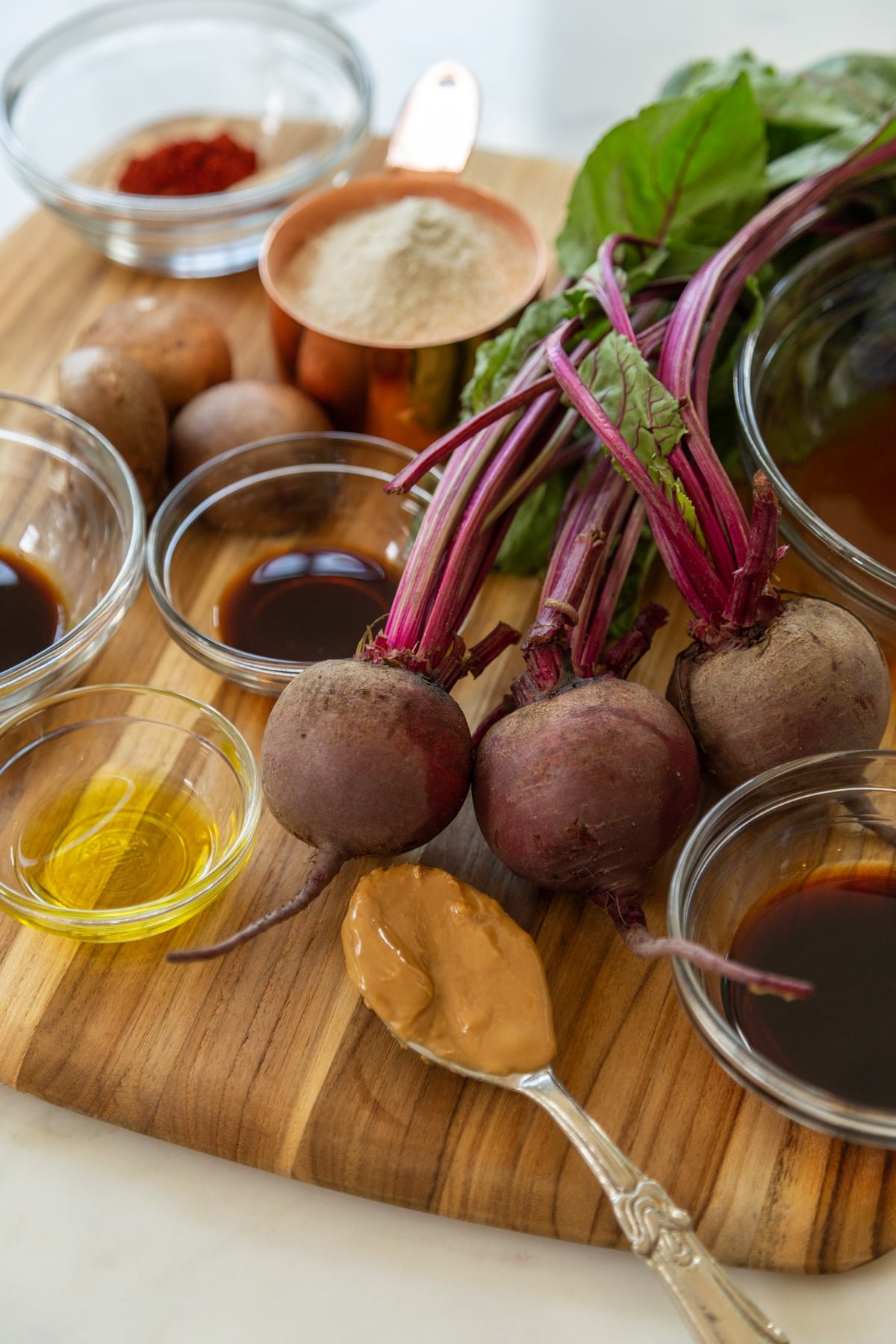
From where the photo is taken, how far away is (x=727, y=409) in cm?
158

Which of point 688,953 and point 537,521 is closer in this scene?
point 688,953

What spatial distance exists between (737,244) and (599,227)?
21 cm

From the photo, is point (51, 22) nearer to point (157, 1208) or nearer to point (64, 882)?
point (64, 882)

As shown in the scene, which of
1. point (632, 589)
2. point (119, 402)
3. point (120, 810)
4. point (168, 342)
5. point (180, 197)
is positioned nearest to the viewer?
point (120, 810)

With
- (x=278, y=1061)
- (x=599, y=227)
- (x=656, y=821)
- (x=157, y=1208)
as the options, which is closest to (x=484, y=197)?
(x=599, y=227)

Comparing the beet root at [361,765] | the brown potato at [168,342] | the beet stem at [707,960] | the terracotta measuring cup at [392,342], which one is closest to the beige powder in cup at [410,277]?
the terracotta measuring cup at [392,342]

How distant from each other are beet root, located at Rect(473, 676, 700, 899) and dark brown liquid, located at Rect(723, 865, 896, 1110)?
130 mm

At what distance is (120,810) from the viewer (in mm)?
1317

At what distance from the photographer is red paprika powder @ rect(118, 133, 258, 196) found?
193cm

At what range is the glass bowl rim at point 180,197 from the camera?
5.90ft

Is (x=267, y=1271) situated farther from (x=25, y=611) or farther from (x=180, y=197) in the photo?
(x=180, y=197)

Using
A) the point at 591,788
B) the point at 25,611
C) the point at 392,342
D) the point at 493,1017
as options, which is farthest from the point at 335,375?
the point at 493,1017

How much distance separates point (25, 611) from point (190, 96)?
3.98 ft

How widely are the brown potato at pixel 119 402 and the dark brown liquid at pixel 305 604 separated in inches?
8.2
